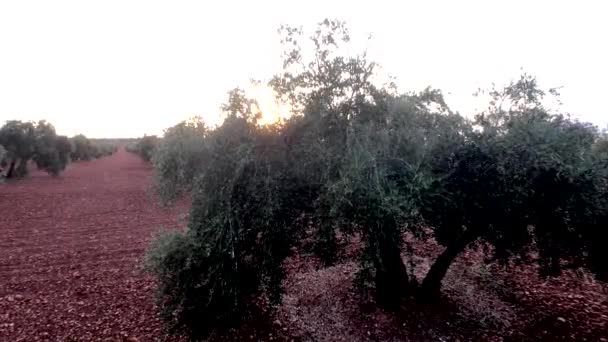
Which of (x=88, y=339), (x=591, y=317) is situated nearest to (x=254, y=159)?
(x=88, y=339)

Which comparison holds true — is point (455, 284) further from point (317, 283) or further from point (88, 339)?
point (88, 339)

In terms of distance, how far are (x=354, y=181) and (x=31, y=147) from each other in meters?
47.9

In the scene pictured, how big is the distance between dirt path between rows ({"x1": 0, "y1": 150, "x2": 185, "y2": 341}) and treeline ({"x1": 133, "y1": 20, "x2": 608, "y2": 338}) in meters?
1.92

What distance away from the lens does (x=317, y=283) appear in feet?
44.8

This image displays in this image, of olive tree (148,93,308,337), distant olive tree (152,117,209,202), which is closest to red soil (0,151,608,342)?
olive tree (148,93,308,337)

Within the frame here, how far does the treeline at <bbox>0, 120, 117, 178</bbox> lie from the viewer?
42562 millimetres

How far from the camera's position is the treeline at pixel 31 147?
42562 mm

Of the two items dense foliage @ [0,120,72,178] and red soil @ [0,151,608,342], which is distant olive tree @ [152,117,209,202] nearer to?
red soil @ [0,151,608,342]

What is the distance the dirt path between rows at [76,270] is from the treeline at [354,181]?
6.29 ft

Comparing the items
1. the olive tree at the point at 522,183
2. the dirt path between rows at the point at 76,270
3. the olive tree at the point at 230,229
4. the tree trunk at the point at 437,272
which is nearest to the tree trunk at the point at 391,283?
the tree trunk at the point at 437,272

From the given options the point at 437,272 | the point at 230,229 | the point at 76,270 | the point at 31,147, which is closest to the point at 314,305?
the point at 437,272

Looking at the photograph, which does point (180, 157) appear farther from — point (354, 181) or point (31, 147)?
point (31, 147)

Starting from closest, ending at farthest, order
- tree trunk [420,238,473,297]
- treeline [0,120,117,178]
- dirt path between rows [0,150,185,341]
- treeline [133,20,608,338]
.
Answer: treeline [133,20,608,338] < tree trunk [420,238,473,297] < dirt path between rows [0,150,185,341] < treeline [0,120,117,178]

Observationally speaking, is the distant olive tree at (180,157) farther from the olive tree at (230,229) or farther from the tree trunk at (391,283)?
the tree trunk at (391,283)
